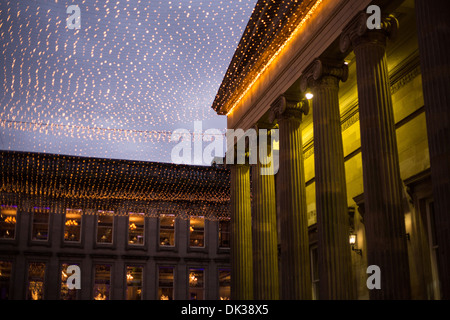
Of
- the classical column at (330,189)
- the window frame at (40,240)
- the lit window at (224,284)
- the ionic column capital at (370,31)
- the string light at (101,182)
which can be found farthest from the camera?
the lit window at (224,284)

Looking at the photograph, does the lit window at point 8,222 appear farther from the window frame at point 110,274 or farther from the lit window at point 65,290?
the window frame at point 110,274

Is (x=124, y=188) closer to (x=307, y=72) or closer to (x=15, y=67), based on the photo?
(x=15, y=67)

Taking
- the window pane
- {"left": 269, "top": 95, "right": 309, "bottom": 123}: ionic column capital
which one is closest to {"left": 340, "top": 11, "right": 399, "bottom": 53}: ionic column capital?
{"left": 269, "top": 95, "right": 309, "bottom": 123}: ionic column capital

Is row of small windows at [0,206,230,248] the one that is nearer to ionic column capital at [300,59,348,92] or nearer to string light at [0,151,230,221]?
string light at [0,151,230,221]

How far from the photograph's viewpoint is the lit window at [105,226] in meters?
36.8

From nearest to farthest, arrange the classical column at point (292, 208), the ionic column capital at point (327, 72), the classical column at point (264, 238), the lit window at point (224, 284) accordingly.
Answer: the ionic column capital at point (327, 72) → the classical column at point (292, 208) → the classical column at point (264, 238) → the lit window at point (224, 284)

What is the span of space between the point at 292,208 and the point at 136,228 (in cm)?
2232

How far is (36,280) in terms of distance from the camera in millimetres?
34719

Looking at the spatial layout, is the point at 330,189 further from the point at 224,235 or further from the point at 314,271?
the point at 224,235

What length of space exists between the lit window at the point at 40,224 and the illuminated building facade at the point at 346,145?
17.8 metres

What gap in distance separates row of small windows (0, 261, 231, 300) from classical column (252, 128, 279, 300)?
18593mm

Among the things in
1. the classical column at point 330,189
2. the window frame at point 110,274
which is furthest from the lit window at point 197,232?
the classical column at point 330,189

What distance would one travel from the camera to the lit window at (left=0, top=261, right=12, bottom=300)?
112ft

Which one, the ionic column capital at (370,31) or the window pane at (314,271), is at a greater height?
the ionic column capital at (370,31)
